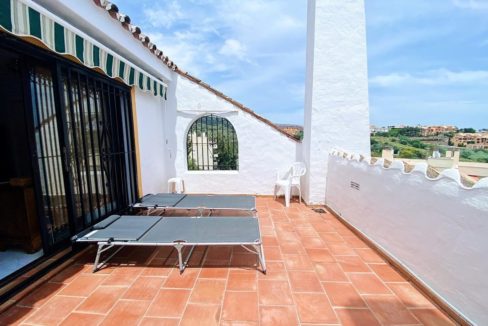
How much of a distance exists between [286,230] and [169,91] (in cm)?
625

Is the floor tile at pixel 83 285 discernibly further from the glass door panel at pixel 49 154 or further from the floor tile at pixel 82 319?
the glass door panel at pixel 49 154

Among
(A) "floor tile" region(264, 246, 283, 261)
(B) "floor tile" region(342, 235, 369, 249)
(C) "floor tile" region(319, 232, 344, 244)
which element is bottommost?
(B) "floor tile" region(342, 235, 369, 249)

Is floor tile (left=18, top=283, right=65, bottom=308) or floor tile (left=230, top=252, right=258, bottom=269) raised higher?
floor tile (left=18, top=283, right=65, bottom=308)

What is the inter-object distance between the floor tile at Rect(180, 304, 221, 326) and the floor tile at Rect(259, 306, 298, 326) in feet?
1.81

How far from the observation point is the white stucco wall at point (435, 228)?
2.30m

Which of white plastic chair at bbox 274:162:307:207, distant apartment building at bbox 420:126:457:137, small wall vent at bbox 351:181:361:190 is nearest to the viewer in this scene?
small wall vent at bbox 351:181:361:190

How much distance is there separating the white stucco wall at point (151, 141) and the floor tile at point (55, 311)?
3801 mm

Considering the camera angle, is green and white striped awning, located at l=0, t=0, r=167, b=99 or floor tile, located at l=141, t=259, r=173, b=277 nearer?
green and white striped awning, located at l=0, t=0, r=167, b=99

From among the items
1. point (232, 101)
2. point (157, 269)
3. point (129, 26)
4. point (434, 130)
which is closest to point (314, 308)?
point (157, 269)

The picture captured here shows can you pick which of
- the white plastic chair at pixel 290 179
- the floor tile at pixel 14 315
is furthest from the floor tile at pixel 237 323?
the white plastic chair at pixel 290 179

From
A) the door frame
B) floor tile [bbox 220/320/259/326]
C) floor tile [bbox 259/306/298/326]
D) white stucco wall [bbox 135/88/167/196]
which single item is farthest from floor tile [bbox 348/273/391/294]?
white stucco wall [bbox 135/88/167/196]

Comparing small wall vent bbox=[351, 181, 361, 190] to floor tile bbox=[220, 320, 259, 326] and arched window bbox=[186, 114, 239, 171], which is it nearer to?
floor tile bbox=[220, 320, 259, 326]

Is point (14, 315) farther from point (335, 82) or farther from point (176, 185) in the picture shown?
point (335, 82)

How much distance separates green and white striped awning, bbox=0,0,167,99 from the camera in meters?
2.50
